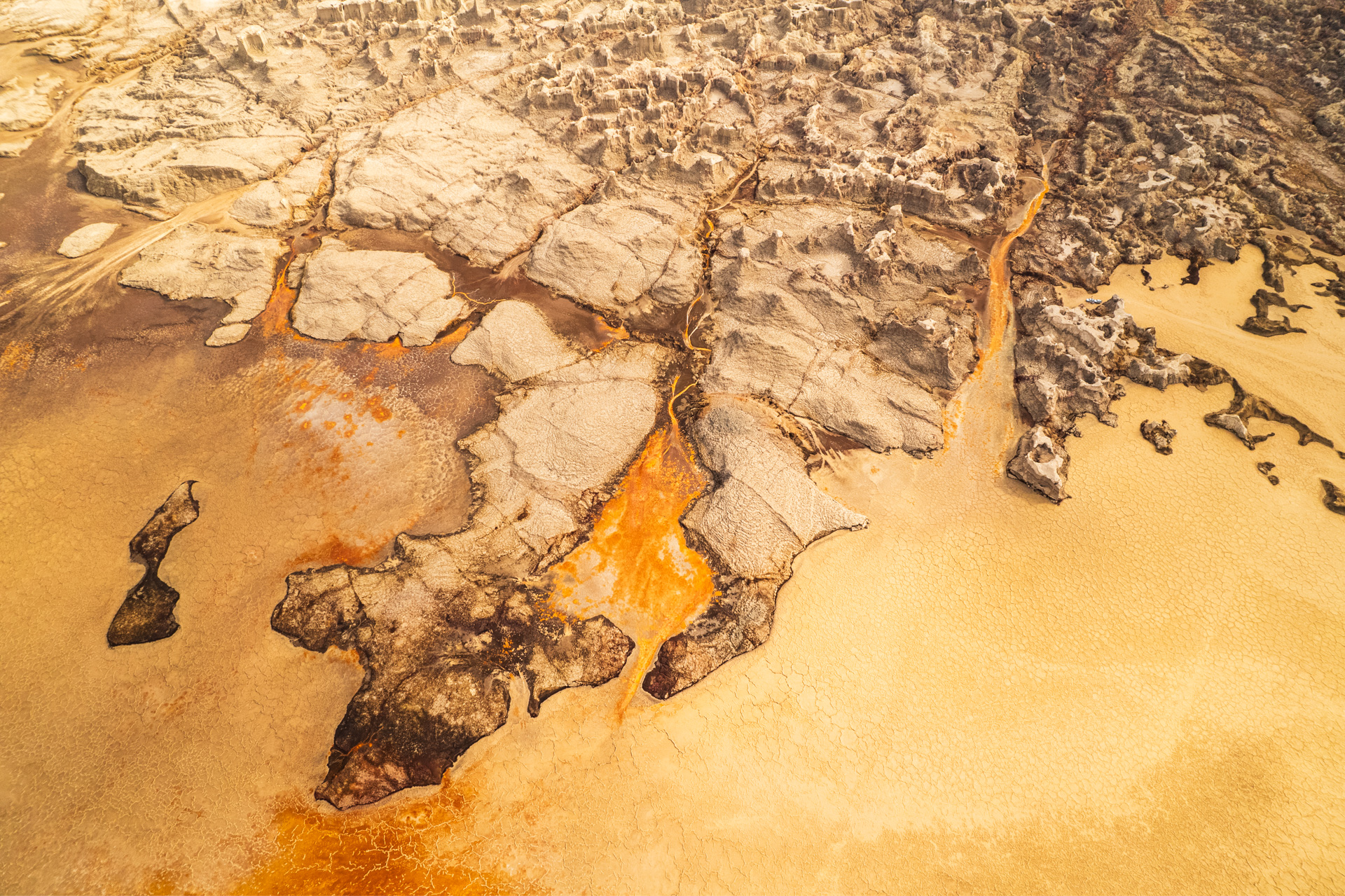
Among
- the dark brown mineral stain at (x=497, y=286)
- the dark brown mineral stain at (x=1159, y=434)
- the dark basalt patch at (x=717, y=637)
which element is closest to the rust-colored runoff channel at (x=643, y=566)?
the dark basalt patch at (x=717, y=637)

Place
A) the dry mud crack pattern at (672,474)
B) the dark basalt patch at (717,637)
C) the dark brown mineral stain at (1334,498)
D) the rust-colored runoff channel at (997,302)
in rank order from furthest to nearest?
1. the rust-colored runoff channel at (997,302)
2. the dark brown mineral stain at (1334,498)
3. the dark basalt patch at (717,637)
4. the dry mud crack pattern at (672,474)

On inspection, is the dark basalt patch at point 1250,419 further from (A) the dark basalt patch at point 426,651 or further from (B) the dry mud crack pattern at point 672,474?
(A) the dark basalt patch at point 426,651

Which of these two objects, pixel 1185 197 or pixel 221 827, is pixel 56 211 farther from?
pixel 1185 197

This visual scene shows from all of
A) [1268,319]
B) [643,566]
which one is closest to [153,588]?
[643,566]

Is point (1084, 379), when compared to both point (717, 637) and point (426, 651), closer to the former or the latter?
point (717, 637)

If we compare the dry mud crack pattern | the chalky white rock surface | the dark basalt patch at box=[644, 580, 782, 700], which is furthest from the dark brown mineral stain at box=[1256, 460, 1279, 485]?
the chalky white rock surface

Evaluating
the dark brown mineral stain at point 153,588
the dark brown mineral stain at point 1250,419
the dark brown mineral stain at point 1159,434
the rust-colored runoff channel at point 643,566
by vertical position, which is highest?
the dark brown mineral stain at point 1250,419
